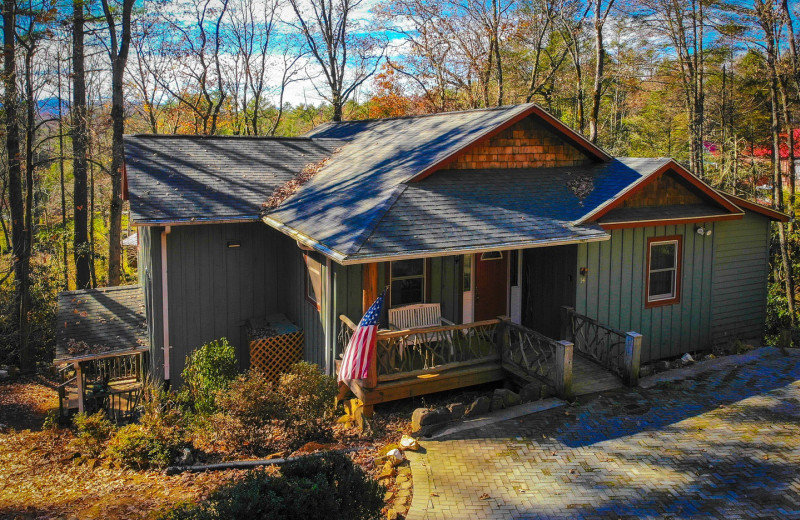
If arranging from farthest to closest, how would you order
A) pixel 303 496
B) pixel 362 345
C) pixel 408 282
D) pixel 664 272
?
pixel 664 272, pixel 408 282, pixel 362 345, pixel 303 496

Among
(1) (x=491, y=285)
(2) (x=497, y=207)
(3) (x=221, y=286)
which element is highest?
(2) (x=497, y=207)

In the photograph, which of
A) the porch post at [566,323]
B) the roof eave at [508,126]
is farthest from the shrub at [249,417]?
the porch post at [566,323]

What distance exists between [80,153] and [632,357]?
1979 centimetres

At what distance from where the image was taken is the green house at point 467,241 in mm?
10273

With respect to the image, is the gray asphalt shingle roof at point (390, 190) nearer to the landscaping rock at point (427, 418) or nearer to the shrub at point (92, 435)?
the landscaping rock at point (427, 418)

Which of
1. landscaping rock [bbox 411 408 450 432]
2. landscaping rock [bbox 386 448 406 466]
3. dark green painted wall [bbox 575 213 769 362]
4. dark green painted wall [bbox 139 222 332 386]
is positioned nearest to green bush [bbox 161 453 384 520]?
landscaping rock [bbox 386 448 406 466]

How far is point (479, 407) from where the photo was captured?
8.79 m

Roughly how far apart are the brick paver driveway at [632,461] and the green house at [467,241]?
1.77m

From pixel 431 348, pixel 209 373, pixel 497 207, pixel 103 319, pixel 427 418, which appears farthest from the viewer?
pixel 103 319

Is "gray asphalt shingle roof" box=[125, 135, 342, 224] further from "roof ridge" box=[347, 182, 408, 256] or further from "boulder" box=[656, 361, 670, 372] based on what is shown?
"boulder" box=[656, 361, 670, 372]

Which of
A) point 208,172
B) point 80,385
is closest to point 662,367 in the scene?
point 208,172

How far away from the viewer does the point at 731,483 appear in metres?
6.86

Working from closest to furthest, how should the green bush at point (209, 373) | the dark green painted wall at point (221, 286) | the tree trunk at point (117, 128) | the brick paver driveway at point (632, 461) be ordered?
1. the brick paver driveway at point (632, 461)
2. the green bush at point (209, 373)
3. the dark green painted wall at point (221, 286)
4. the tree trunk at point (117, 128)

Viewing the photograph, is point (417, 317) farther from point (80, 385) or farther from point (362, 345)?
point (80, 385)
